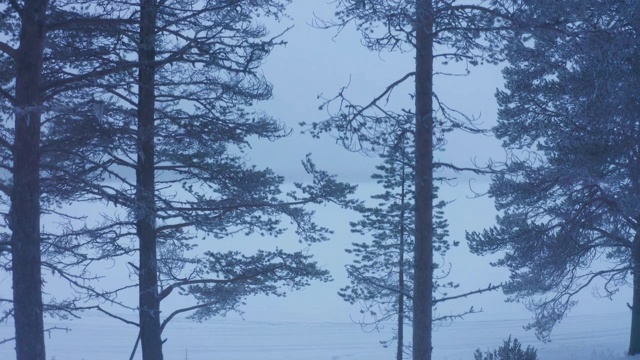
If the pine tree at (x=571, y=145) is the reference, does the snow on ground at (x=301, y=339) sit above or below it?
below

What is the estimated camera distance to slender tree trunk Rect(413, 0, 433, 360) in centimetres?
782

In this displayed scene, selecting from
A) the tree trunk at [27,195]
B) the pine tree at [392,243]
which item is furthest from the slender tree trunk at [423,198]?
the pine tree at [392,243]

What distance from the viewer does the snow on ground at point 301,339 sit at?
2328cm

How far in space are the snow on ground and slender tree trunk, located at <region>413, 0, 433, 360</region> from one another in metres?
13.0

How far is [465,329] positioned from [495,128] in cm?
1821

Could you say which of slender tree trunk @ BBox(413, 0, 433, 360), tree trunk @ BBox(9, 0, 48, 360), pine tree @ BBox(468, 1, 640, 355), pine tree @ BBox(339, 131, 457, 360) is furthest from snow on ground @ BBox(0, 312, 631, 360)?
tree trunk @ BBox(9, 0, 48, 360)

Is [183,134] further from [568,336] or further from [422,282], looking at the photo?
[568,336]

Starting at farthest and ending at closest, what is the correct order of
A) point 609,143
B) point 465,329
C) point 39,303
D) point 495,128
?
point 465,329 → point 495,128 → point 609,143 → point 39,303

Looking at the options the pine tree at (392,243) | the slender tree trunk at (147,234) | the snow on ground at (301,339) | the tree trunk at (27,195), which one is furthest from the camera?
the snow on ground at (301,339)

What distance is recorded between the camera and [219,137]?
33.7ft

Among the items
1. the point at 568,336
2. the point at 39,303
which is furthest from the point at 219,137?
the point at 568,336

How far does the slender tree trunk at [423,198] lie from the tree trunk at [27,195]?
407 cm

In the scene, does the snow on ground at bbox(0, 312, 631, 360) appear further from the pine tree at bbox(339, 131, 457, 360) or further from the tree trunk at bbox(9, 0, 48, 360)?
the tree trunk at bbox(9, 0, 48, 360)

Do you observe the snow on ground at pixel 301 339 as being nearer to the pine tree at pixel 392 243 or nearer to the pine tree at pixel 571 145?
the pine tree at pixel 392 243
